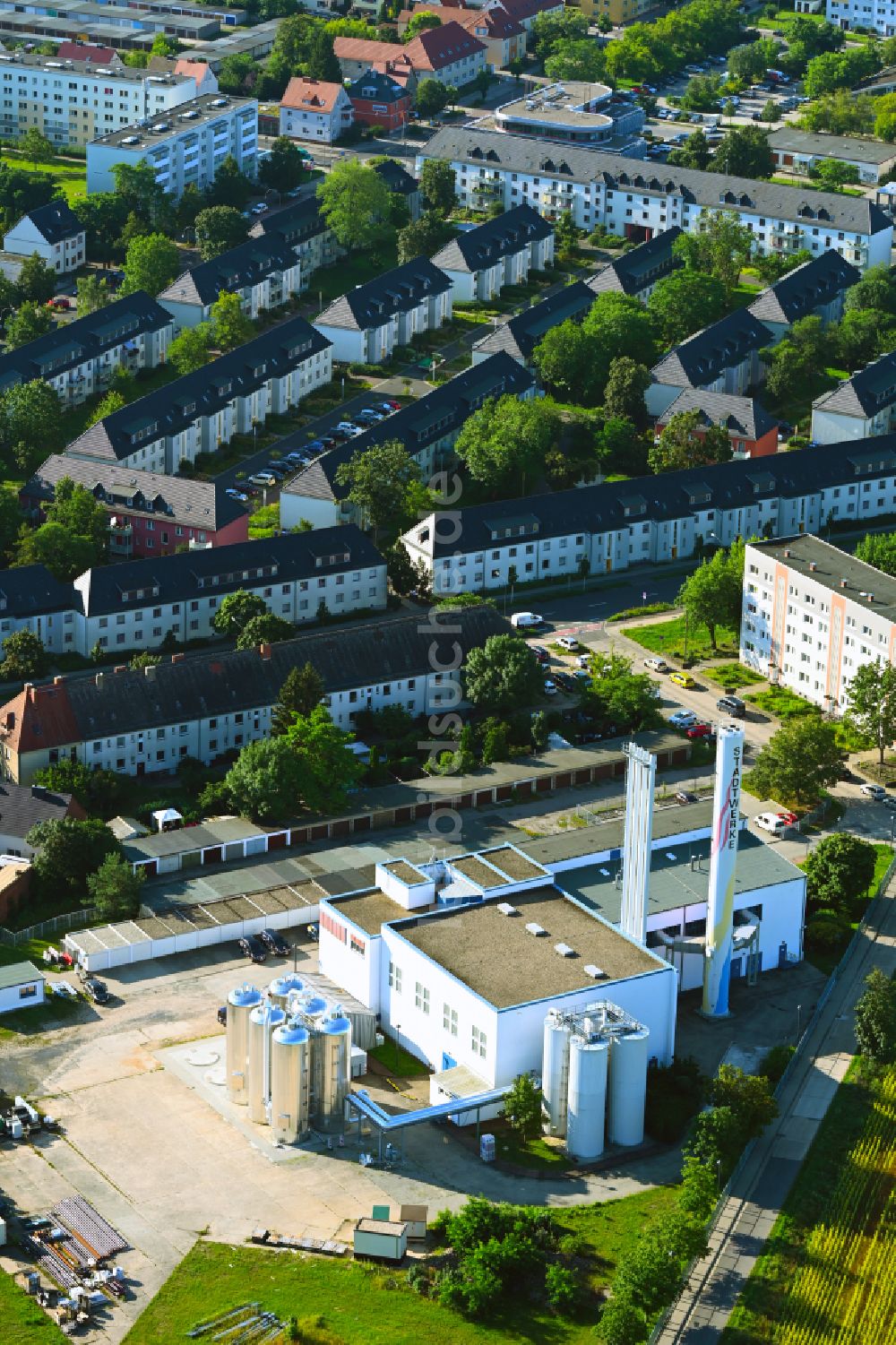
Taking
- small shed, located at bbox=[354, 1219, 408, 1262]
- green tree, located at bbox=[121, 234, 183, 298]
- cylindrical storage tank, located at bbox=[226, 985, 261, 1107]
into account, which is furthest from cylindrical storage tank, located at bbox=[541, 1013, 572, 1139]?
green tree, located at bbox=[121, 234, 183, 298]

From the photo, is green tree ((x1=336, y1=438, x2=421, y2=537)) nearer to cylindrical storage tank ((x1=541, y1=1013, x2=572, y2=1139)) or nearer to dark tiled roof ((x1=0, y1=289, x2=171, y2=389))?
dark tiled roof ((x1=0, y1=289, x2=171, y2=389))

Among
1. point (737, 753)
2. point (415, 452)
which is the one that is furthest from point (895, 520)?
point (737, 753)

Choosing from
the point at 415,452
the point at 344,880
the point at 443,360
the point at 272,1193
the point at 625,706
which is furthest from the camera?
the point at 443,360

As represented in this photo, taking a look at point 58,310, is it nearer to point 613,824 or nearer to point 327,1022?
point 613,824

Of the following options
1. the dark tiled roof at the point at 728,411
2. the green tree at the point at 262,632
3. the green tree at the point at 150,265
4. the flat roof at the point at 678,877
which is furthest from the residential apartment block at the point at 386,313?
the flat roof at the point at 678,877

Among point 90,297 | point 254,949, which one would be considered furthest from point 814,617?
point 90,297

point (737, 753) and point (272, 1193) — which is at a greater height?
point (737, 753)
